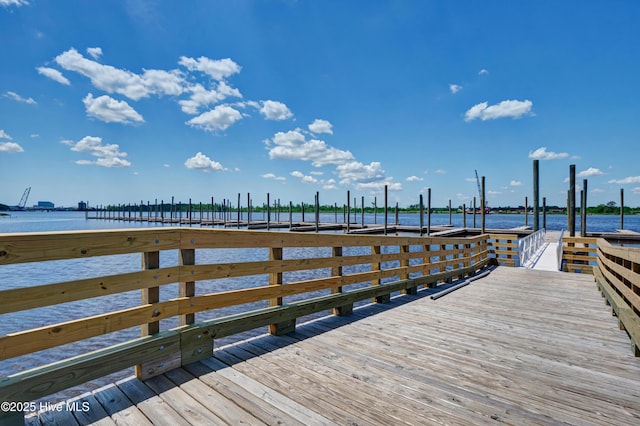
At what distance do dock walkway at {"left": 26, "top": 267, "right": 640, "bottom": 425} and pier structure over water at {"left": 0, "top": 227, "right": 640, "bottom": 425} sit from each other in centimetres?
1

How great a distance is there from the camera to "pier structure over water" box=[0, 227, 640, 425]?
235cm

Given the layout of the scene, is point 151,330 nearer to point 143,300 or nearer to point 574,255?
point 143,300

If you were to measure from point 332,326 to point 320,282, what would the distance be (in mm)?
614

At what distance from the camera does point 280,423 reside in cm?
232

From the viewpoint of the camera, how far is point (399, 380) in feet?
9.83

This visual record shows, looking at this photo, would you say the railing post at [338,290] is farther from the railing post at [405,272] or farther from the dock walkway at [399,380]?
the railing post at [405,272]

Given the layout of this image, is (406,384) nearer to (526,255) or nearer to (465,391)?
(465,391)

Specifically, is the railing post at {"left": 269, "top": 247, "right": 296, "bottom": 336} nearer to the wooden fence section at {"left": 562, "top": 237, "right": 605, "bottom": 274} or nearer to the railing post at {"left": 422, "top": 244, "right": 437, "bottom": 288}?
the railing post at {"left": 422, "top": 244, "right": 437, "bottom": 288}

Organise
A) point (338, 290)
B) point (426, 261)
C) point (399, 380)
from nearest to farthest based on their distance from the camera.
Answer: point (399, 380)
point (338, 290)
point (426, 261)

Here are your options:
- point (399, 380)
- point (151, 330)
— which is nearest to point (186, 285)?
point (151, 330)

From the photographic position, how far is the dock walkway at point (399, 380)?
2436mm

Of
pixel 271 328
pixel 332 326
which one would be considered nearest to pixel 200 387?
pixel 271 328

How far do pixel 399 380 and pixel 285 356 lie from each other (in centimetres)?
118

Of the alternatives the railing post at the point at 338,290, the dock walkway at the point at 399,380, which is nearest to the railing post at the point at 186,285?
the dock walkway at the point at 399,380
